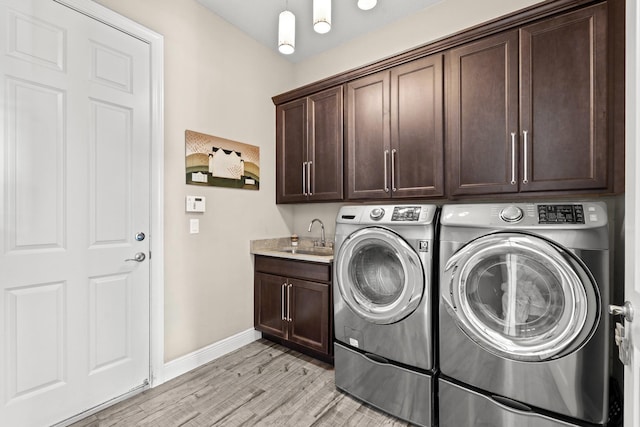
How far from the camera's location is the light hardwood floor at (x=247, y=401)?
5.79 feet

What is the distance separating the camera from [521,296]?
1466 millimetres

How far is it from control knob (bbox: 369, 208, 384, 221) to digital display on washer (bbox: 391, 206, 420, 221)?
0.27 ft

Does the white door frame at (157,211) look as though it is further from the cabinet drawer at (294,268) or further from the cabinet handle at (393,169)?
the cabinet handle at (393,169)

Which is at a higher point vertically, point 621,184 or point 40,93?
point 40,93

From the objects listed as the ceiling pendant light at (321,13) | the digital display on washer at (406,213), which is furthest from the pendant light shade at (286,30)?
the digital display on washer at (406,213)

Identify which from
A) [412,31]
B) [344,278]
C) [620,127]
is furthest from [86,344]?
[412,31]

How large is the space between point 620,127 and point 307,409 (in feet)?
7.59

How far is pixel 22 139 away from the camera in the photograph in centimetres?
158

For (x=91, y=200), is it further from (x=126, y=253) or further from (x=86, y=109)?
(x=86, y=109)

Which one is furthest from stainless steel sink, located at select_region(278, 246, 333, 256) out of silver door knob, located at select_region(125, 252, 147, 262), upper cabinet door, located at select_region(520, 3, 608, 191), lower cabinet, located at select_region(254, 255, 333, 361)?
upper cabinet door, located at select_region(520, 3, 608, 191)

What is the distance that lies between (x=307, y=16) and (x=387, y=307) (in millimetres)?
2430

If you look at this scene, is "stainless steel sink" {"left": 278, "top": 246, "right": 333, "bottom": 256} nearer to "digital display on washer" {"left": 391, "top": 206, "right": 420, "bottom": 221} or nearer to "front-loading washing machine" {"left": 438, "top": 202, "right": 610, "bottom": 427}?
"digital display on washer" {"left": 391, "top": 206, "right": 420, "bottom": 221}

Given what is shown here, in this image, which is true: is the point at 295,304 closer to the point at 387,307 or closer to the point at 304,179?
the point at 387,307

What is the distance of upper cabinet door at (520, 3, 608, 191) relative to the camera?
1.55 m
